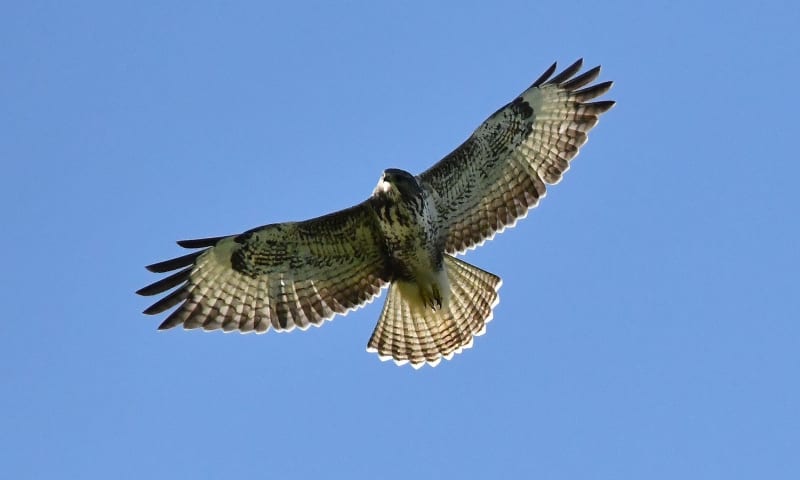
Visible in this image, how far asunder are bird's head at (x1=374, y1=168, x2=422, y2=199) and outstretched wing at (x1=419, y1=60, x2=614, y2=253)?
2.66ft

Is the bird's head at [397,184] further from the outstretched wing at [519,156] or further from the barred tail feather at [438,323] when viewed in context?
the barred tail feather at [438,323]

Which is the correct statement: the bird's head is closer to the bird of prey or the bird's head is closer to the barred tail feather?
the bird of prey

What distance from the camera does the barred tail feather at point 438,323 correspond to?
42.3ft

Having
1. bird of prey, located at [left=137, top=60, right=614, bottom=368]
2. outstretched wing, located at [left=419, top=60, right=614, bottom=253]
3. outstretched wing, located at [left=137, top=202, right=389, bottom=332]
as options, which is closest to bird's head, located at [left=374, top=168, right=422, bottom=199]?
bird of prey, located at [left=137, top=60, right=614, bottom=368]

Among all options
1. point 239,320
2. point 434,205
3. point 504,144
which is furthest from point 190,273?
point 504,144

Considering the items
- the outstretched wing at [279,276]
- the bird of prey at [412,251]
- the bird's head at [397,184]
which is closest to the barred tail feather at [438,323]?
the bird of prey at [412,251]

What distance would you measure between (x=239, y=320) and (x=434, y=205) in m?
2.17

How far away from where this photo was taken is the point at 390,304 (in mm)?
12945

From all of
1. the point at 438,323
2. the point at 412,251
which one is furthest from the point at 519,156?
the point at 438,323

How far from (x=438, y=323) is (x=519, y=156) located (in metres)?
1.84

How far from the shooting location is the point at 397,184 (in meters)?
11.8

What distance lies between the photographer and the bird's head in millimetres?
11789

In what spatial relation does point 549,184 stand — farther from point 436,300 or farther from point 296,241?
point 296,241

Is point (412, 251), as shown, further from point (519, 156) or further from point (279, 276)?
point (519, 156)
